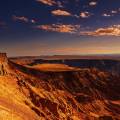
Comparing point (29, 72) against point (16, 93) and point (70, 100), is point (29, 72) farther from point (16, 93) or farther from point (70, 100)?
point (16, 93)

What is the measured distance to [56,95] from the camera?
2761 inches

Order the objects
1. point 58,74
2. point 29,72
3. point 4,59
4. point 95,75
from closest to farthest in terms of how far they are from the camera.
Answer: point 4,59
point 29,72
point 58,74
point 95,75

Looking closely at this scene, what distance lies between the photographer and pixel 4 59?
65375 mm

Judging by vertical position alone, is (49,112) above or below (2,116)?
below

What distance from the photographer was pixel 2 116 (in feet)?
105

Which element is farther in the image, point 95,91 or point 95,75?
point 95,75

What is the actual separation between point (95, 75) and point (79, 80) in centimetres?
1603

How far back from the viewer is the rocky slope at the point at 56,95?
44.5 m

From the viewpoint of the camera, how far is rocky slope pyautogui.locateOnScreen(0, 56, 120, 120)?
4450 centimetres

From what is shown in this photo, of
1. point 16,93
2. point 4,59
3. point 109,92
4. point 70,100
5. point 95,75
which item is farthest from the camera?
A: point 95,75

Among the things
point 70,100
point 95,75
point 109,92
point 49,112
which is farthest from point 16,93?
point 95,75

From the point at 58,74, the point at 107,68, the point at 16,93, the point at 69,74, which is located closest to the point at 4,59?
the point at 16,93

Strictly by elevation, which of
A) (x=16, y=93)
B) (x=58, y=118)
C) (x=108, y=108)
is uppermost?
(x=16, y=93)

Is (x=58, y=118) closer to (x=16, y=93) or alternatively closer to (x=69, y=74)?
(x=16, y=93)
